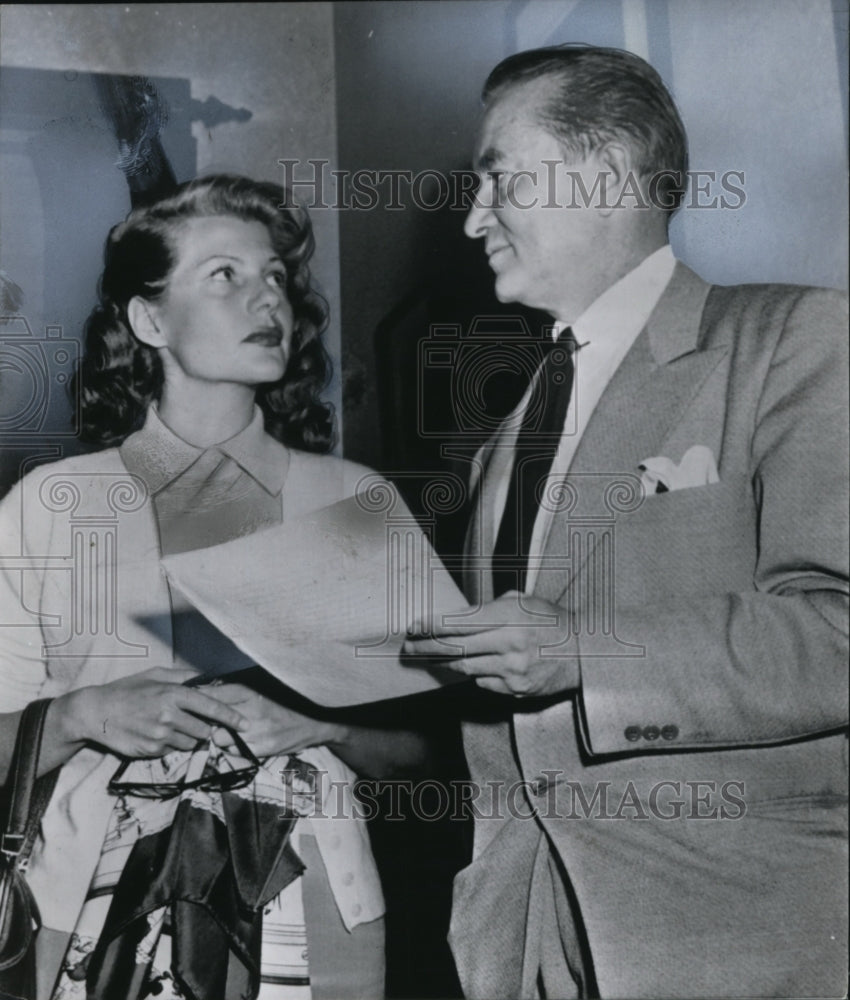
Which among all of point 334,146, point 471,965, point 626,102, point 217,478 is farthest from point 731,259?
point 471,965

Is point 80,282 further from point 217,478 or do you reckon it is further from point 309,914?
point 309,914

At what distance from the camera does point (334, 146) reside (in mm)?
2232

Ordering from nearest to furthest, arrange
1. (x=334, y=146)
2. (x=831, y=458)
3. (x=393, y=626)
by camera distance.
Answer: (x=831, y=458)
(x=393, y=626)
(x=334, y=146)

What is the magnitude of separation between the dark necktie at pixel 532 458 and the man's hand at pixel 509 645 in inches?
2.0

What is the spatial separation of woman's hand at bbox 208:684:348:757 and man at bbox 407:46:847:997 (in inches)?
9.9

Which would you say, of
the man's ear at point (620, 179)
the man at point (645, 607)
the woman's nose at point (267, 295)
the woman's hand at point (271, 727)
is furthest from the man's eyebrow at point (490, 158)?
the woman's hand at point (271, 727)

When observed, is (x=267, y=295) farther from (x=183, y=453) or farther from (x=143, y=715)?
(x=143, y=715)

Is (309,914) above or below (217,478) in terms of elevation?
below

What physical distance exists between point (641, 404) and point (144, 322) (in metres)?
0.89

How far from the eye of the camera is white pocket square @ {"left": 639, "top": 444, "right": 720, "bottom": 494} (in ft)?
6.53

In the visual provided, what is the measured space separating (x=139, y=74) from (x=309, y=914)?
154cm

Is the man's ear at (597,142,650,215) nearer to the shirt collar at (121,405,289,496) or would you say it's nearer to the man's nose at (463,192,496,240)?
the man's nose at (463,192,496,240)

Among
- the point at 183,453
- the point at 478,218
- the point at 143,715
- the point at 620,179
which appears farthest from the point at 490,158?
the point at 143,715

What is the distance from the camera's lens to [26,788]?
2.18m
